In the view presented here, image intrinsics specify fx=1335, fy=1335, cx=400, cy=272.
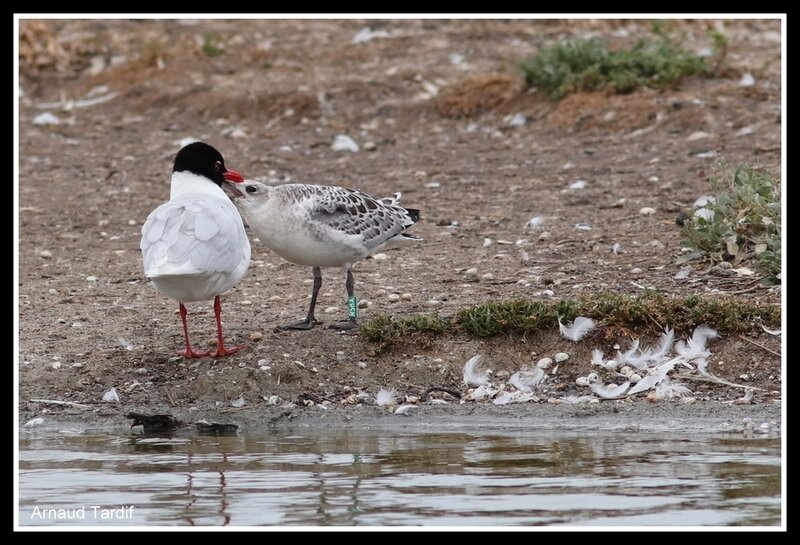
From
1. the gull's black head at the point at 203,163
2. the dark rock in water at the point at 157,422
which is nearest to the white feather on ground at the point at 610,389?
the dark rock in water at the point at 157,422

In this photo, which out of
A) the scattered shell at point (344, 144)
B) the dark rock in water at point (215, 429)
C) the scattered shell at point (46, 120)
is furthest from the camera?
the scattered shell at point (46, 120)

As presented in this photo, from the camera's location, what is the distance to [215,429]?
746cm

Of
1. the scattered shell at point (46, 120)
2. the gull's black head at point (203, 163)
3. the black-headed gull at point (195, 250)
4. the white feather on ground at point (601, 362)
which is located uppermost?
the scattered shell at point (46, 120)

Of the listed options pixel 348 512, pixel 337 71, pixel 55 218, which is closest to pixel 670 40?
pixel 337 71

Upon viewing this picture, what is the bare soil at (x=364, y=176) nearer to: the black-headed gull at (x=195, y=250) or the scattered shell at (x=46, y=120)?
the scattered shell at (x=46, y=120)

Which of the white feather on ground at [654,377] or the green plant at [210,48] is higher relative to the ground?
the green plant at [210,48]

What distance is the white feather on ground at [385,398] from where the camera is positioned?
7812 millimetres

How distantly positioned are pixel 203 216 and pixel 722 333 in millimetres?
3232

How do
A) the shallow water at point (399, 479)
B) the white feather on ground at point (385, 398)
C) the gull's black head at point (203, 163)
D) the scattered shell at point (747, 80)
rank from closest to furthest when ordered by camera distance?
the shallow water at point (399, 479) < the white feather on ground at point (385, 398) < the gull's black head at point (203, 163) < the scattered shell at point (747, 80)

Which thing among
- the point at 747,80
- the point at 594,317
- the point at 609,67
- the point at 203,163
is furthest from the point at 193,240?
the point at 747,80

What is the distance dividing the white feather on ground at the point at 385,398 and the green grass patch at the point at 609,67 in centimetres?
725

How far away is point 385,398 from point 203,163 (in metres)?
2.24

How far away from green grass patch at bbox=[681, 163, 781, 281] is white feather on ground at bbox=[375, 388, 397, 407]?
2912mm
